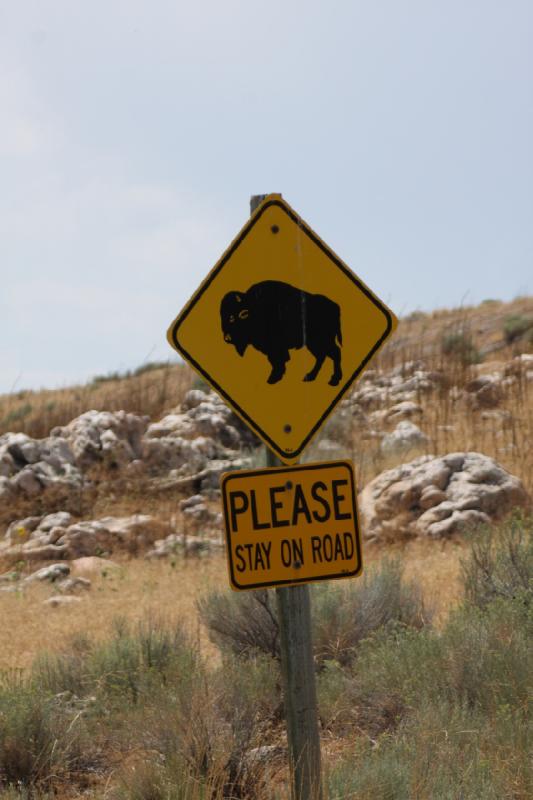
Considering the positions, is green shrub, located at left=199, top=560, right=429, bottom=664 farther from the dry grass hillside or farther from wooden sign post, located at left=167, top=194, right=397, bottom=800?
wooden sign post, located at left=167, top=194, right=397, bottom=800

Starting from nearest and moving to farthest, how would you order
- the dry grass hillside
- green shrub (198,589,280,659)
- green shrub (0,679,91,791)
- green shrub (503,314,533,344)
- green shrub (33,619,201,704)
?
the dry grass hillside, green shrub (0,679,91,791), green shrub (33,619,201,704), green shrub (198,589,280,659), green shrub (503,314,533,344)

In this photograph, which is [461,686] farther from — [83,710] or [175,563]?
[175,563]

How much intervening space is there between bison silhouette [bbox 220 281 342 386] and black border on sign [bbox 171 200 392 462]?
108mm

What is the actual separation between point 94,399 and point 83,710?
1919 centimetres

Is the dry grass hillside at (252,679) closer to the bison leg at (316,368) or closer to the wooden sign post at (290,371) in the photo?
the wooden sign post at (290,371)

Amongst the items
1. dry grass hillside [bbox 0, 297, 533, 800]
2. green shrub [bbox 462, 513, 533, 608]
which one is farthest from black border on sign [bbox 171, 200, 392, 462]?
green shrub [bbox 462, 513, 533, 608]

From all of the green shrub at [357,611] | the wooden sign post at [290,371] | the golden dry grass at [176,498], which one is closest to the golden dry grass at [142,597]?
the golden dry grass at [176,498]

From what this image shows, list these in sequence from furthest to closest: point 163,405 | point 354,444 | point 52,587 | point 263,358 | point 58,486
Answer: point 163,405
point 354,444
point 58,486
point 52,587
point 263,358

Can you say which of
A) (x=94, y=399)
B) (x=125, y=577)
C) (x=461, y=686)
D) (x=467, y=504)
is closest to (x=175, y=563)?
(x=125, y=577)

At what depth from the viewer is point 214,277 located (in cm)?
355

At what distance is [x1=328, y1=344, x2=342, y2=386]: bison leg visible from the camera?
353cm

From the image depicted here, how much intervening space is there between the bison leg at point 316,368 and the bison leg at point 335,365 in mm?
44

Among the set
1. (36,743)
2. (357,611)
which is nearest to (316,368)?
(36,743)

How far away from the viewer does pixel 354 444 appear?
17703 millimetres
